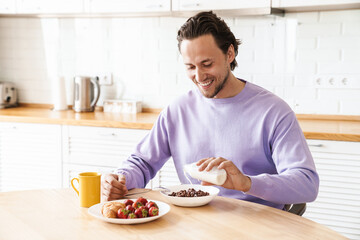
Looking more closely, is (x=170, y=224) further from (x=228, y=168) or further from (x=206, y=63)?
(x=206, y=63)

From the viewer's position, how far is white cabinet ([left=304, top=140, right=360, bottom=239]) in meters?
2.69

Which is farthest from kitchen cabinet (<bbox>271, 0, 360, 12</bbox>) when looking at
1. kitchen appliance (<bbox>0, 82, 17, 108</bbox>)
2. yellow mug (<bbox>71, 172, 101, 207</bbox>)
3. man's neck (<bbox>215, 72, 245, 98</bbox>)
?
kitchen appliance (<bbox>0, 82, 17, 108</bbox>)

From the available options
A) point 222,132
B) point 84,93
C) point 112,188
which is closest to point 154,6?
point 84,93

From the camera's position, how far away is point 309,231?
132 cm

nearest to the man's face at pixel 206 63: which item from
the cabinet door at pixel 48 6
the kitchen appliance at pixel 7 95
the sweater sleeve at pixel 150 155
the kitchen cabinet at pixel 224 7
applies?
the sweater sleeve at pixel 150 155

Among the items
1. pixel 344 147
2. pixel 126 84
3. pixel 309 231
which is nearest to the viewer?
pixel 309 231

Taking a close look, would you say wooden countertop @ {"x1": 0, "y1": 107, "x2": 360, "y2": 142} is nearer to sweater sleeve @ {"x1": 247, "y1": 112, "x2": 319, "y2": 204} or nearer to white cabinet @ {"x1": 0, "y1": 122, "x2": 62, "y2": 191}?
white cabinet @ {"x1": 0, "y1": 122, "x2": 62, "y2": 191}

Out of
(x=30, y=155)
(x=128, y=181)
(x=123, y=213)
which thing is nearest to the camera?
(x=123, y=213)

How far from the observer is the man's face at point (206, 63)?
1.81 metres

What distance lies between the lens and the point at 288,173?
1.62m

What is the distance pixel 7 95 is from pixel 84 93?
0.77 m

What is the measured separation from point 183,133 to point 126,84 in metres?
1.92

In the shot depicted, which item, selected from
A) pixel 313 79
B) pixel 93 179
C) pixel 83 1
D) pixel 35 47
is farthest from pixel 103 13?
pixel 93 179

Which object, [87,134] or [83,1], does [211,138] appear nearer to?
[87,134]
